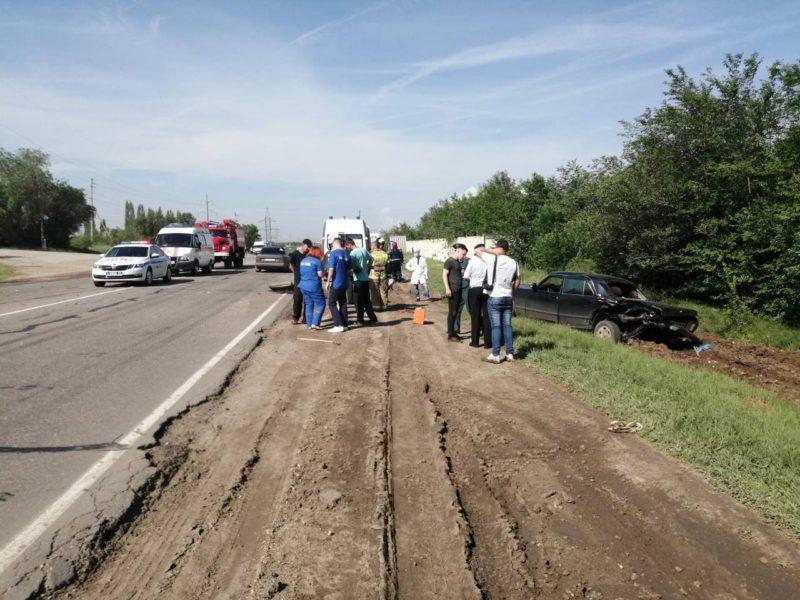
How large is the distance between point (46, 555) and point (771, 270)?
17905mm

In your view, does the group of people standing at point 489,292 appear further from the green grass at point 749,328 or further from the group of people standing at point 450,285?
the green grass at point 749,328

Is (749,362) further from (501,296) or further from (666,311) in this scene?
(501,296)

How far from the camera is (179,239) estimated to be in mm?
26906

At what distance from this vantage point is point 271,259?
31.9m

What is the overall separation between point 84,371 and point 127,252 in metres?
15.3

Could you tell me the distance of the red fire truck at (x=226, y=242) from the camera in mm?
34125

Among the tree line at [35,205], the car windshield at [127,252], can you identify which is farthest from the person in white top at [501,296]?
the tree line at [35,205]

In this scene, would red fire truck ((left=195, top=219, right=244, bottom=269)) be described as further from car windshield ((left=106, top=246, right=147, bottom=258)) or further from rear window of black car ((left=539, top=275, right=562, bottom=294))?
rear window of black car ((left=539, top=275, right=562, bottom=294))

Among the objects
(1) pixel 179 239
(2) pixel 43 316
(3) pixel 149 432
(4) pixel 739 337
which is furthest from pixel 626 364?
(1) pixel 179 239

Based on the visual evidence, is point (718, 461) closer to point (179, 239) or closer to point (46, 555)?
point (46, 555)

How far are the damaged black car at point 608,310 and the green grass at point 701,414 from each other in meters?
1.72

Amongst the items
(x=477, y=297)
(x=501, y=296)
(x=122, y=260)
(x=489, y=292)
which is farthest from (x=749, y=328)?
(x=122, y=260)

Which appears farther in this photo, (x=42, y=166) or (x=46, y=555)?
(x=42, y=166)

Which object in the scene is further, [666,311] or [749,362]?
[666,311]
